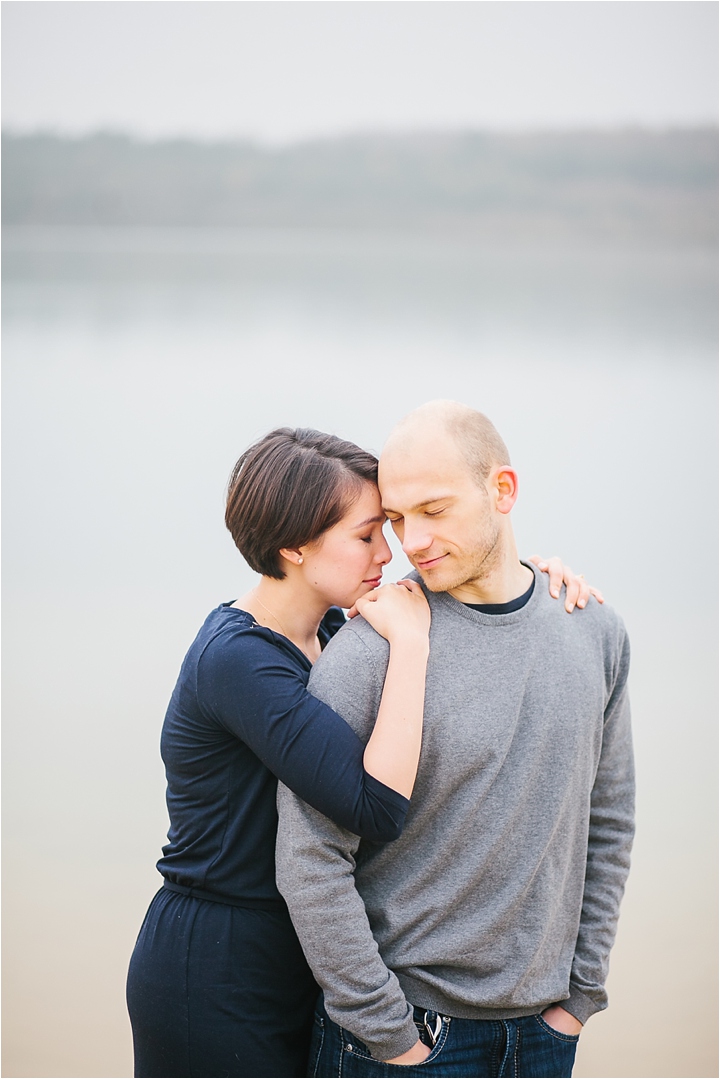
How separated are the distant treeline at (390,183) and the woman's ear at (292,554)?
2.00 meters

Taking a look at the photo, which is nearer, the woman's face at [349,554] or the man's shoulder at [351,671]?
the man's shoulder at [351,671]

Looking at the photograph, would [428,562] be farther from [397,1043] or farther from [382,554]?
[397,1043]

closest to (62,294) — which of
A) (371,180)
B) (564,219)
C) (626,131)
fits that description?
(371,180)

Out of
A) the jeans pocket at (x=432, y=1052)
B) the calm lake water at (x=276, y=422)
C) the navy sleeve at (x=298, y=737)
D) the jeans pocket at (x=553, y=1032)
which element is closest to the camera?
the navy sleeve at (x=298, y=737)

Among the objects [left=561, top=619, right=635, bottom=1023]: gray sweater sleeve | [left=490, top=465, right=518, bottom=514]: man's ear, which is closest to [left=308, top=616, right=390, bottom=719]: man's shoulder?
[left=490, top=465, right=518, bottom=514]: man's ear

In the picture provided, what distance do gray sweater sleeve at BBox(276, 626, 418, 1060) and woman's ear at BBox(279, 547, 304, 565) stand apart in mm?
166

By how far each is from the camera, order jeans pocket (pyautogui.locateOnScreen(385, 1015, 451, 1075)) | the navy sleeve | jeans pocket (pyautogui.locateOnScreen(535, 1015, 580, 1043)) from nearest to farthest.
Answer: the navy sleeve → jeans pocket (pyautogui.locateOnScreen(385, 1015, 451, 1075)) → jeans pocket (pyautogui.locateOnScreen(535, 1015, 580, 1043))

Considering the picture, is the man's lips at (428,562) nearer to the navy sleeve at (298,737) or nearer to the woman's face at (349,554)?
the woman's face at (349,554)

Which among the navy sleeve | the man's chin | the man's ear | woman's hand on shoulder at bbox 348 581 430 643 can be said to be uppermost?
the man's ear

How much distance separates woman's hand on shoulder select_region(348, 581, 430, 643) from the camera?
4.14ft

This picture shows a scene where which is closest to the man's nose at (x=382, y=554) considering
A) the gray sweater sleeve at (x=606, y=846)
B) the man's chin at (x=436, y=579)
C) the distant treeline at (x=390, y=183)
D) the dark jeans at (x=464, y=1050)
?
the man's chin at (x=436, y=579)

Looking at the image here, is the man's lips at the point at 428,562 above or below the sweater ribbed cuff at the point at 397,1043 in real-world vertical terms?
above

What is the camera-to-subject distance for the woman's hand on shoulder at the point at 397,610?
1262mm

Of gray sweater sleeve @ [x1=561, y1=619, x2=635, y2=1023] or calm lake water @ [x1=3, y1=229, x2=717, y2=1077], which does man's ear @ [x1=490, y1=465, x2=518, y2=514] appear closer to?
gray sweater sleeve @ [x1=561, y1=619, x2=635, y2=1023]
